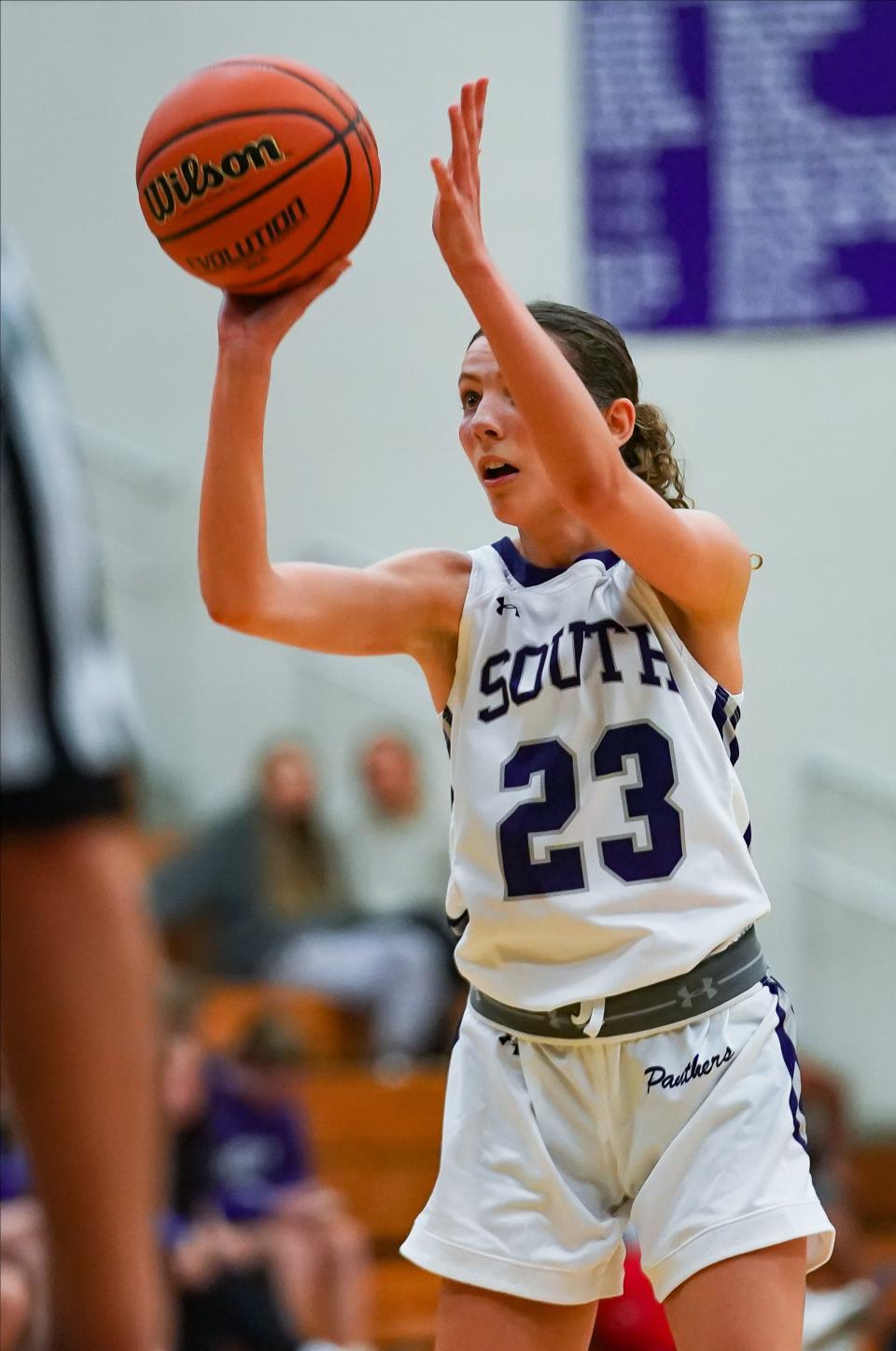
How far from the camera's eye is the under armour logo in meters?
2.65

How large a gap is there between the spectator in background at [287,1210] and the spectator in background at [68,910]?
4.43m

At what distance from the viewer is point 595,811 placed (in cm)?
268

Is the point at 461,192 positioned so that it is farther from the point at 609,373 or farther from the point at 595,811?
the point at 595,811

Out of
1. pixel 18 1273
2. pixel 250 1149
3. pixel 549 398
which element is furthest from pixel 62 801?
Result: pixel 250 1149

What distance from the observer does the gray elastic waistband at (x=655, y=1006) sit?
104 inches

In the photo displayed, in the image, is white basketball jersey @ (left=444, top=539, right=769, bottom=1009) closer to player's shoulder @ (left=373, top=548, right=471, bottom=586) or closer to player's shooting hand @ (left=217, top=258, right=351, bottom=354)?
player's shoulder @ (left=373, top=548, right=471, bottom=586)

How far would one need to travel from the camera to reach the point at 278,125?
2.86m

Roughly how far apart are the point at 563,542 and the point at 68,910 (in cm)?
165

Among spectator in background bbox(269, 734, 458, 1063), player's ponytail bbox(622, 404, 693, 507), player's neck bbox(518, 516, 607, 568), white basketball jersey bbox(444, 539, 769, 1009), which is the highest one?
player's ponytail bbox(622, 404, 693, 507)

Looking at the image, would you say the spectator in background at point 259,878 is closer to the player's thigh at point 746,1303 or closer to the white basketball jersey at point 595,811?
the white basketball jersey at point 595,811

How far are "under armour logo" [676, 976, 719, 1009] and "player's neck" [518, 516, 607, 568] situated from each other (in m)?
0.70

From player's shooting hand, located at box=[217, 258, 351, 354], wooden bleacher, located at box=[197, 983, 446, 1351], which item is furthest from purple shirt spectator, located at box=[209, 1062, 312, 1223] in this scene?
player's shooting hand, located at box=[217, 258, 351, 354]

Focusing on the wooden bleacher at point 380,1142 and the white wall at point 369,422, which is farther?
the white wall at point 369,422

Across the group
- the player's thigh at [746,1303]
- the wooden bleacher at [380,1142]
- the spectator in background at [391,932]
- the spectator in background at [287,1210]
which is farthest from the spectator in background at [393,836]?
the player's thigh at [746,1303]
